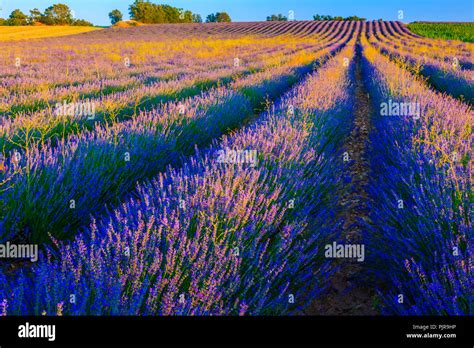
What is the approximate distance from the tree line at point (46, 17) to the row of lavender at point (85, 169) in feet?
217

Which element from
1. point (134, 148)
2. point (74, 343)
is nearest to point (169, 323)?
point (74, 343)

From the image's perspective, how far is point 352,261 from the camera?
2.69 m

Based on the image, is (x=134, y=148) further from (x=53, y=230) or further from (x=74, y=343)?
(x=74, y=343)

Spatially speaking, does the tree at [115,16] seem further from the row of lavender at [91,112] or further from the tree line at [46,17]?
the row of lavender at [91,112]

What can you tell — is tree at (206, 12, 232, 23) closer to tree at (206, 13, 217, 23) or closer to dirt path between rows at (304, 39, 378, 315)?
tree at (206, 13, 217, 23)

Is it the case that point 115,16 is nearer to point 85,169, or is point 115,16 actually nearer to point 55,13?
point 55,13

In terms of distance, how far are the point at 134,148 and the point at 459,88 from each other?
7286mm

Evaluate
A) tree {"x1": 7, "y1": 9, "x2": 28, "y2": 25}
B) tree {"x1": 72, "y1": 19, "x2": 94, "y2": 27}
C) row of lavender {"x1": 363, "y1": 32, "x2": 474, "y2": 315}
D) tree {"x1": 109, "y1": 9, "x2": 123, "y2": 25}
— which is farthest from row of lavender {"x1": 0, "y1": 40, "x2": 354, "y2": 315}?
tree {"x1": 109, "y1": 9, "x2": 123, "y2": 25}

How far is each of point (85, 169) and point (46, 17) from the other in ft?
235

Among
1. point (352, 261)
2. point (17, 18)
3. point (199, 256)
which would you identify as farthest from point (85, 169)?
point (17, 18)

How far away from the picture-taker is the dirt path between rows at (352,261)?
223 cm

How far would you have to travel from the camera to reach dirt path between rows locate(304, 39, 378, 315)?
7.33 ft

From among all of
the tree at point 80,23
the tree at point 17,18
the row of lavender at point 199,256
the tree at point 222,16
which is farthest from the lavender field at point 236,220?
the tree at point 222,16

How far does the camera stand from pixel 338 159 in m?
4.83
